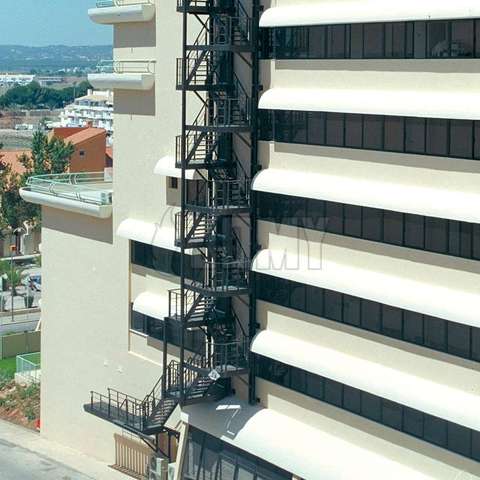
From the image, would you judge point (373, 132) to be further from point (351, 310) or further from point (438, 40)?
point (351, 310)

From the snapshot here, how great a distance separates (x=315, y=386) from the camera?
33656 mm

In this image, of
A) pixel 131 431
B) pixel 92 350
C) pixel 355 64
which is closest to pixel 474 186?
pixel 355 64

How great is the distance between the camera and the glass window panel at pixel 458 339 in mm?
28797

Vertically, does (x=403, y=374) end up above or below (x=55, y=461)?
above

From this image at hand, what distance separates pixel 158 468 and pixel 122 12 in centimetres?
1392

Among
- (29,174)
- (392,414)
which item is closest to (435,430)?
(392,414)

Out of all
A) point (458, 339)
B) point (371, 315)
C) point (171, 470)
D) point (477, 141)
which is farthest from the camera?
point (171, 470)

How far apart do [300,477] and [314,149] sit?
8319 millimetres

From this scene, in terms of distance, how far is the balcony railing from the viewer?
139 ft

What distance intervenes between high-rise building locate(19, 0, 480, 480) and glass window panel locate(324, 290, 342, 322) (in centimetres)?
→ 5

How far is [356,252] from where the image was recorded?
3158 cm

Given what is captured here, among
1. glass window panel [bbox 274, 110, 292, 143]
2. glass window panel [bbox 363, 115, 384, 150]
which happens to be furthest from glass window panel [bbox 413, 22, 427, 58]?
glass window panel [bbox 274, 110, 292, 143]

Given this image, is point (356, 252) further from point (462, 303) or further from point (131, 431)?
point (131, 431)

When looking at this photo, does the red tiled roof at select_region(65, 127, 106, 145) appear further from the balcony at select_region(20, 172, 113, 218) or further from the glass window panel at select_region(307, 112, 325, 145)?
the glass window panel at select_region(307, 112, 325, 145)
